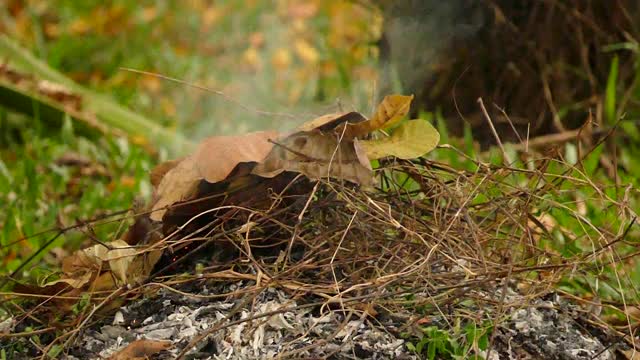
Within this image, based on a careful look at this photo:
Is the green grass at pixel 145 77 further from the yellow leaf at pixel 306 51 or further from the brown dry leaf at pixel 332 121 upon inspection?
the brown dry leaf at pixel 332 121

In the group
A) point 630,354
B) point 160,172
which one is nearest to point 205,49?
point 160,172

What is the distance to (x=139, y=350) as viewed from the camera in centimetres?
166

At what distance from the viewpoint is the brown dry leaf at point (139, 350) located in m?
1.66

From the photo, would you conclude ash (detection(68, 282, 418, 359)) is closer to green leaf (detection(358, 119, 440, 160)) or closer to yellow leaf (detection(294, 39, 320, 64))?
green leaf (detection(358, 119, 440, 160))

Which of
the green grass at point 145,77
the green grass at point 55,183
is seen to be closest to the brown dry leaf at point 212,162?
the green grass at point 145,77

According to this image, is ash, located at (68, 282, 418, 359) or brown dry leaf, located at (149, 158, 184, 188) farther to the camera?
brown dry leaf, located at (149, 158, 184, 188)

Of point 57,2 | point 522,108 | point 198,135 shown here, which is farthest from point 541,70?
point 57,2

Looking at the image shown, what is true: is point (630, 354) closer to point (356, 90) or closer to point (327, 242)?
point (327, 242)

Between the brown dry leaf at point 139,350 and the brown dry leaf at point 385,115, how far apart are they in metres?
0.47

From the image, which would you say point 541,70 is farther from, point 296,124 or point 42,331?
point 42,331

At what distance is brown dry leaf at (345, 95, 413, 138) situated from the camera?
5.95 feet

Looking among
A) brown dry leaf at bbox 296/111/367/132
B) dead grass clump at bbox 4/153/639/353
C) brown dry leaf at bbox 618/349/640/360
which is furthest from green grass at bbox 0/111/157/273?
brown dry leaf at bbox 618/349/640/360

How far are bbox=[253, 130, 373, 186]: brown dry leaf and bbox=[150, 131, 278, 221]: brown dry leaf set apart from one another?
0.08 feet

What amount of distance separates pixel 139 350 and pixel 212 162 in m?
0.37
